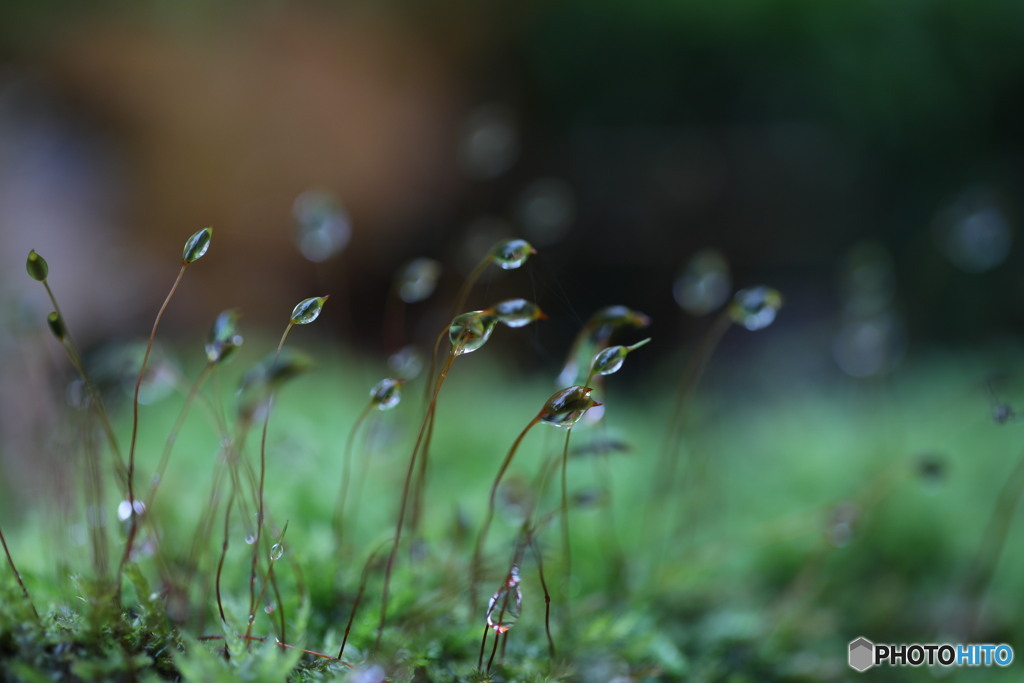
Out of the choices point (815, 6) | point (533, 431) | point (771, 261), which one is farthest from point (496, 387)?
point (815, 6)

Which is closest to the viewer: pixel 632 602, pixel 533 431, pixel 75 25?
pixel 632 602

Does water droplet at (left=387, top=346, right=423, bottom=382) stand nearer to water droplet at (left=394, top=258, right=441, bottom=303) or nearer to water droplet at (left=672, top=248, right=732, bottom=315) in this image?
water droplet at (left=394, top=258, right=441, bottom=303)

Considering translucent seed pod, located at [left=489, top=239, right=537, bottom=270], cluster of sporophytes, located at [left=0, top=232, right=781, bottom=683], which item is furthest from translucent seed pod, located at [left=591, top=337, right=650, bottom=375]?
translucent seed pod, located at [left=489, top=239, right=537, bottom=270]

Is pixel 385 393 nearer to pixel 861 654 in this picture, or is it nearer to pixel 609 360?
pixel 609 360

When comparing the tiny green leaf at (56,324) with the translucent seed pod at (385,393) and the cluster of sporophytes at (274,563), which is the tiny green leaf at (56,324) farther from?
the translucent seed pod at (385,393)

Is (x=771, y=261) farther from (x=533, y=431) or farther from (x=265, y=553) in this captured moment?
(x=265, y=553)

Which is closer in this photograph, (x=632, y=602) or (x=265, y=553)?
(x=265, y=553)

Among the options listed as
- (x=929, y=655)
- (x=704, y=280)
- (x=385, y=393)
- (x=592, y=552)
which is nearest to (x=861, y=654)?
(x=929, y=655)
